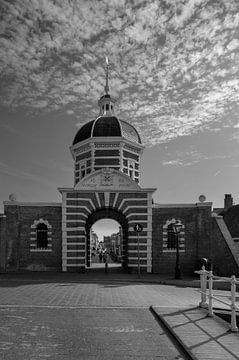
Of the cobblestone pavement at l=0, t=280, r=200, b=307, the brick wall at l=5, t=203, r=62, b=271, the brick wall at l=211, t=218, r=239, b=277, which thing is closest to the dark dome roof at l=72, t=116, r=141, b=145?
the brick wall at l=5, t=203, r=62, b=271

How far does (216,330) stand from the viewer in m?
7.23

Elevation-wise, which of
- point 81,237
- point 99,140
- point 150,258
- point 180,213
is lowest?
point 150,258

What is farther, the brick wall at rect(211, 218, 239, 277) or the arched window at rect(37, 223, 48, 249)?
the arched window at rect(37, 223, 48, 249)

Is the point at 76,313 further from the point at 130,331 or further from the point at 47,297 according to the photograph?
the point at 47,297

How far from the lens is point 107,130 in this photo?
27219 millimetres

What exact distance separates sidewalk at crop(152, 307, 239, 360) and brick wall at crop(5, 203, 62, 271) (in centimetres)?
1497

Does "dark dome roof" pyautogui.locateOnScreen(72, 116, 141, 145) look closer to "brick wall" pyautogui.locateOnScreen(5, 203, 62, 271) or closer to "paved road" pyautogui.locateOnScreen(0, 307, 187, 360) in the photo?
"brick wall" pyautogui.locateOnScreen(5, 203, 62, 271)

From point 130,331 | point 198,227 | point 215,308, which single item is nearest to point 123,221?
point 198,227

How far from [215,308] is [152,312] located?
186 cm

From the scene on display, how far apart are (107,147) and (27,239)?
9.29m

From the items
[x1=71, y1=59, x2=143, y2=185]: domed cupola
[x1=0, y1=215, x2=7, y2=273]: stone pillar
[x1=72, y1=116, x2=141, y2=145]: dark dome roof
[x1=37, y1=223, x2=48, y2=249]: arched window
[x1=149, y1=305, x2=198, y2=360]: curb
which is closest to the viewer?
[x1=149, y1=305, x2=198, y2=360]: curb

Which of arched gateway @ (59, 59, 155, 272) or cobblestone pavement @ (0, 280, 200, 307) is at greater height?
arched gateway @ (59, 59, 155, 272)

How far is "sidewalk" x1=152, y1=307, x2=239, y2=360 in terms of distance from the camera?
5772 mm

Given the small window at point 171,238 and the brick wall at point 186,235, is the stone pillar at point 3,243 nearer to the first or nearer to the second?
the brick wall at point 186,235
